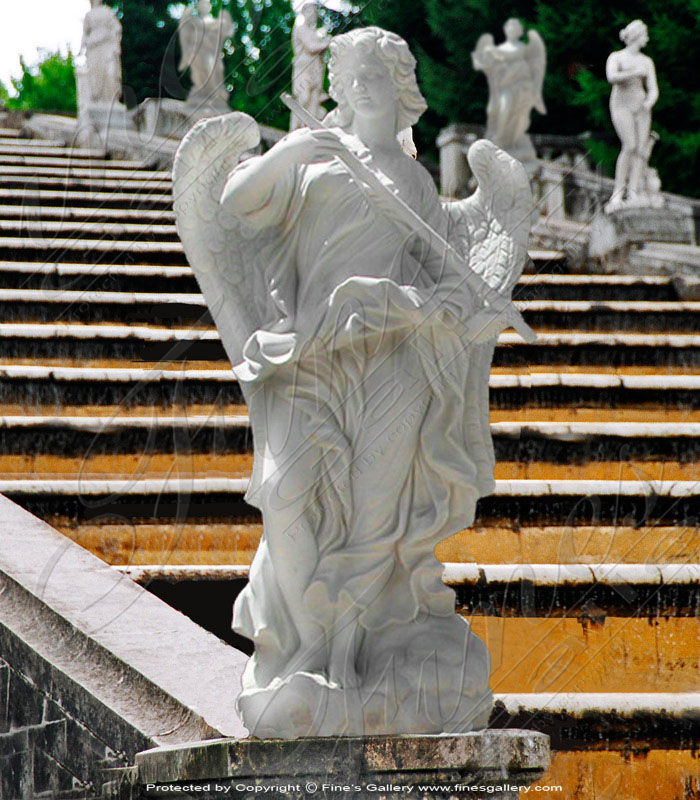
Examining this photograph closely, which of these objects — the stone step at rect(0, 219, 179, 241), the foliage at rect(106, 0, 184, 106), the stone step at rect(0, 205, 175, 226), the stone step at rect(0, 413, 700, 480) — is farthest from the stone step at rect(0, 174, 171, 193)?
the stone step at rect(0, 413, 700, 480)

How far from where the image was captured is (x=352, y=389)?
3.62m

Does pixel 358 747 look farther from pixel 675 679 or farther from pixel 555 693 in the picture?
pixel 675 679

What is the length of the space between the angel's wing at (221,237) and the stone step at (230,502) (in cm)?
262

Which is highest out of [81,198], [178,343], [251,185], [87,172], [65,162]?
[65,162]

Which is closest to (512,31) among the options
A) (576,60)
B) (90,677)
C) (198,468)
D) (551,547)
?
(198,468)

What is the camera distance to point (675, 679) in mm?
5484

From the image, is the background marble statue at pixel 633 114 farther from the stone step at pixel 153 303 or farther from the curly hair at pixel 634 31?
the stone step at pixel 153 303

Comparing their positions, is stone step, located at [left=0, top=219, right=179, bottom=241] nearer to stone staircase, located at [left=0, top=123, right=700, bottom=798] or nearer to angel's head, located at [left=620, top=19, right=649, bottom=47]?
stone staircase, located at [left=0, top=123, right=700, bottom=798]

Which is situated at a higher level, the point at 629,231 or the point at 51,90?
the point at 51,90

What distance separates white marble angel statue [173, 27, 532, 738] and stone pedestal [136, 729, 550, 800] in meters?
0.06

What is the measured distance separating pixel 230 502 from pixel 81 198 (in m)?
7.13

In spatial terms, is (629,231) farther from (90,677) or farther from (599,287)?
(90,677)

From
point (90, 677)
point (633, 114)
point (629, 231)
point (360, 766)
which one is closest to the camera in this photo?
point (360, 766)

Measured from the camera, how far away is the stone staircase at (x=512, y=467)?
5.45 meters
